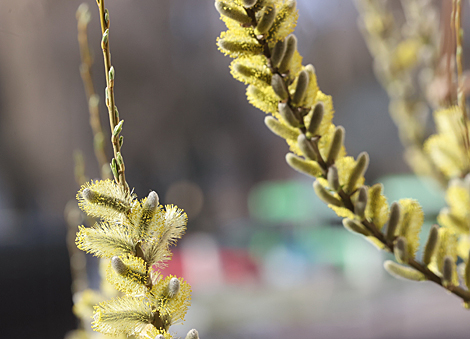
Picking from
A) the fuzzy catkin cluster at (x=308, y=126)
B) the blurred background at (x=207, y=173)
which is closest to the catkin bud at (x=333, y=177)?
the fuzzy catkin cluster at (x=308, y=126)

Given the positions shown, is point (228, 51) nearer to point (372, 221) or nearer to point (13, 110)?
point (372, 221)

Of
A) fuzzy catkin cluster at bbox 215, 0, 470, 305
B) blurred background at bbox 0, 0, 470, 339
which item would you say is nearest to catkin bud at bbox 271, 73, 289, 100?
fuzzy catkin cluster at bbox 215, 0, 470, 305

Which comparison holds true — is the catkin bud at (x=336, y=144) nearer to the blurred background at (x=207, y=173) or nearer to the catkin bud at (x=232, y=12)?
the catkin bud at (x=232, y=12)

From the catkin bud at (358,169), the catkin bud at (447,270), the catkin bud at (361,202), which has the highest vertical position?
the catkin bud at (358,169)

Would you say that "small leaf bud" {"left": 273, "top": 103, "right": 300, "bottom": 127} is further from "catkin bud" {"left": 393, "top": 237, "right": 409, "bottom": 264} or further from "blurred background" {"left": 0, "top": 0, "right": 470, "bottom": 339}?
"blurred background" {"left": 0, "top": 0, "right": 470, "bottom": 339}

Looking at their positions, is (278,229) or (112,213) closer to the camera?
(112,213)

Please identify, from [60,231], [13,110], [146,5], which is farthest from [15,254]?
[146,5]
